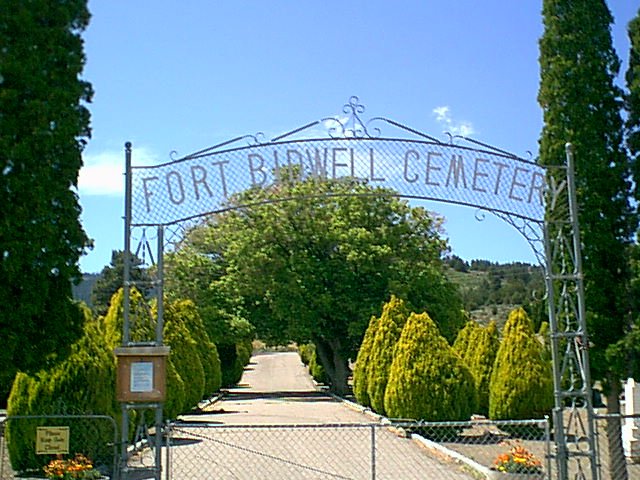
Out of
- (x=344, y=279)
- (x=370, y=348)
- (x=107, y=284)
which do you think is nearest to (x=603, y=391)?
(x=370, y=348)

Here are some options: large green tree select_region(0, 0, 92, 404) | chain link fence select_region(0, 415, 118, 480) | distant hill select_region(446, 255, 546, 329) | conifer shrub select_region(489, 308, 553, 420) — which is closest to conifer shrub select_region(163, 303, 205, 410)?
conifer shrub select_region(489, 308, 553, 420)

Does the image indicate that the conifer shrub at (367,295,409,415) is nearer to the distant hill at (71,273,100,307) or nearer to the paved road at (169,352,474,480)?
the paved road at (169,352,474,480)

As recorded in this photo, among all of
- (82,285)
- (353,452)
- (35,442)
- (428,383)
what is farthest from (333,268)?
(35,442)

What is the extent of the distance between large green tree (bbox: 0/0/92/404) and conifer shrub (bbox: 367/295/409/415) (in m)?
13.3

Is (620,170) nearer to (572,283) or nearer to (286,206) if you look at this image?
(572,283)

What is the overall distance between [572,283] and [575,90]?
2.31 m

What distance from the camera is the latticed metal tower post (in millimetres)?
8539

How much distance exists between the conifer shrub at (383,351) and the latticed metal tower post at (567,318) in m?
11.5

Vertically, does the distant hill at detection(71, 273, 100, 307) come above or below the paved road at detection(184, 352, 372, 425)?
above

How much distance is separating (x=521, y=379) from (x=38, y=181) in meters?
12.3

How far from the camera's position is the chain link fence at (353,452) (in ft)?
38.9

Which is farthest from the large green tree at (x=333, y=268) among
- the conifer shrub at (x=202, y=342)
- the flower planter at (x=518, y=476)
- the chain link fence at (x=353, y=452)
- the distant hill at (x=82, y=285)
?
the flower planter at (x=518, y=476)

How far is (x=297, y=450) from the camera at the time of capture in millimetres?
15570

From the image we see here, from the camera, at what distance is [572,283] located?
31.9 feet
